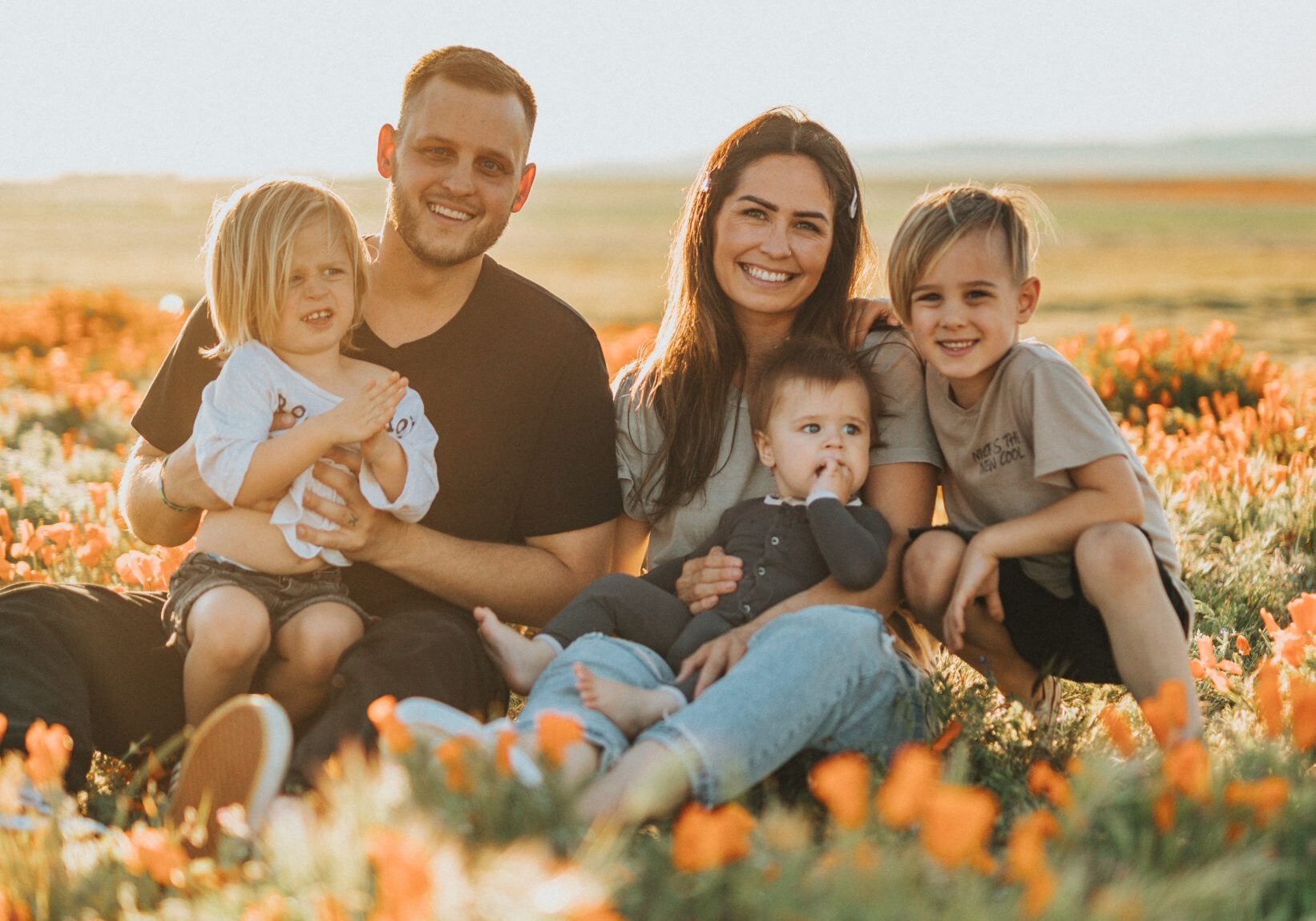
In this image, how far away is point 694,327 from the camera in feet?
14.8

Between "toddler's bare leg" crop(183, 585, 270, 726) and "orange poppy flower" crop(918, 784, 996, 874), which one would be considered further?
"toddler's bare leg" crop(183, 585, 270, 726)

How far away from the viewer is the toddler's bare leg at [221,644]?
3.44 meters

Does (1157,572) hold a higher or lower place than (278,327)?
lower

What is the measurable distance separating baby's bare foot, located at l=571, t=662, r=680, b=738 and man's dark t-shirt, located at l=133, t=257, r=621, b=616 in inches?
47.0

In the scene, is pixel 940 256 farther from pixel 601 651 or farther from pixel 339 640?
pixel 339 640

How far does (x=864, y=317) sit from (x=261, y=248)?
6.58 ft

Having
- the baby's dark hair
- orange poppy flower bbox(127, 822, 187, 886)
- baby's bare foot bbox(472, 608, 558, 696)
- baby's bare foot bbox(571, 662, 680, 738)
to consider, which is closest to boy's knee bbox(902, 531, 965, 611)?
the baby's dark hair

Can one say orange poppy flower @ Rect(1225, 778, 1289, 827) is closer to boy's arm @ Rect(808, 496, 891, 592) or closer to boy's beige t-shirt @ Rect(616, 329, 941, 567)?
boy's arm @ Rect(808, 496, 891, 592)

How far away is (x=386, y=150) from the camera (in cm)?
454

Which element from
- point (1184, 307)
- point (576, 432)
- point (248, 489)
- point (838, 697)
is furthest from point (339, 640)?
point (1184, 307)

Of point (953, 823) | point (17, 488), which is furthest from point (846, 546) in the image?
point (17, 488)

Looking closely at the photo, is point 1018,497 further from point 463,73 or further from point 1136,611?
point 463,73

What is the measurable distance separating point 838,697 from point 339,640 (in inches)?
57.3

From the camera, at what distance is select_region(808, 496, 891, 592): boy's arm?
3633 mm
